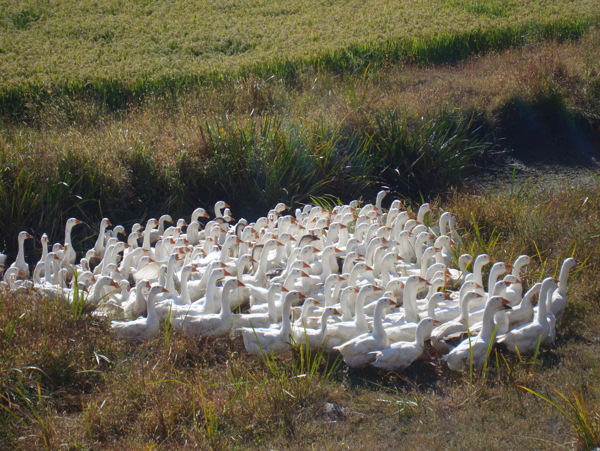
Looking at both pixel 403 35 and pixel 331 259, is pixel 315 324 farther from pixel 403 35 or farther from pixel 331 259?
pixel 403 35

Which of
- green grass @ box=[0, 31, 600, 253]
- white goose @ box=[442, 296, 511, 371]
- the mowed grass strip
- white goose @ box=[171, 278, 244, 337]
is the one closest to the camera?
white goose @ box=[442, 296, 511, 371]

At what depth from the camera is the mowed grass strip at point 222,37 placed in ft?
44.4

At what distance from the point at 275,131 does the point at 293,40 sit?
924cm

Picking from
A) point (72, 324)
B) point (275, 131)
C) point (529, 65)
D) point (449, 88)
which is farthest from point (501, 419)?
point (529, 65)

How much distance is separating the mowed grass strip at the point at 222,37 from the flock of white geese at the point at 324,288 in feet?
19.1

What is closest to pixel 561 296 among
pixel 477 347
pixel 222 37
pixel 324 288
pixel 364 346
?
pixel 477 347

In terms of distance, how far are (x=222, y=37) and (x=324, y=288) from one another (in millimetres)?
13680

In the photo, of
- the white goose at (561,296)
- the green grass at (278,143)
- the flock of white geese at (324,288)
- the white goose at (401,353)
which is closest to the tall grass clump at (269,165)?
the green grass at (278,143)

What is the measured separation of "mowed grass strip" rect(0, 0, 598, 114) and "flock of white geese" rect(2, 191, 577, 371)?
19.1 ft

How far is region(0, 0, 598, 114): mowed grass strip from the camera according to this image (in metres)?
13.5

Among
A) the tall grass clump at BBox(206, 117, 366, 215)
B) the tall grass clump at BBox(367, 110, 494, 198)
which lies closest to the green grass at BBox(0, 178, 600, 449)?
the tall grass clump at BBox(206, 117, 366, 215)

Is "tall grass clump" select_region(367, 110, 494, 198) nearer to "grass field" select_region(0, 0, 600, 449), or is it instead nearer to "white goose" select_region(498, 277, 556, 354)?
"grass field" select_region(0, 0, 600, 449)

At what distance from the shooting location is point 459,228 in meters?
7.89

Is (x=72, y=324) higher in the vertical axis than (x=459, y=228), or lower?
higher
